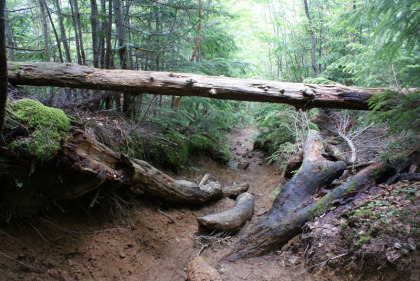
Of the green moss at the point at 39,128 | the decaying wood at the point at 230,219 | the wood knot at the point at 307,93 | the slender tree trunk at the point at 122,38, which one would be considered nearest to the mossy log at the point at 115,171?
the green moss at the point at 39,128

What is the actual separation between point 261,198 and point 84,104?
16.5ft

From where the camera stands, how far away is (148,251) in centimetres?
377

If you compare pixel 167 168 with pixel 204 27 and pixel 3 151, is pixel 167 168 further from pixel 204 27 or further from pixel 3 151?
pixel 204 27

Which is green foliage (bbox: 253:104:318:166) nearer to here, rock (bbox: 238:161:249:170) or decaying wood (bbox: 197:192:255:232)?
rock (bbox: 238:161:249:170)

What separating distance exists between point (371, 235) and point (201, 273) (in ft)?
7.03

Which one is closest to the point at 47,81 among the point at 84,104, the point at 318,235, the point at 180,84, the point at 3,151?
the point at 84,104

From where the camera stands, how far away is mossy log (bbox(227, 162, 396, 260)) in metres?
3.43

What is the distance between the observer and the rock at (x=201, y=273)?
306 cm

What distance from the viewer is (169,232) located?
4.32 meters

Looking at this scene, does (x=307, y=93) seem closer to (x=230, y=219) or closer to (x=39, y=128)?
(x=230, y=219)

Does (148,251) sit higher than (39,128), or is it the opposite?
(39,128)

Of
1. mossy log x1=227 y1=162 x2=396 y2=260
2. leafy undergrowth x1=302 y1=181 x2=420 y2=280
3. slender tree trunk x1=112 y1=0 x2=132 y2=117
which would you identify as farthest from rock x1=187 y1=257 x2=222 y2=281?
slender tree trunk x1=112 y1=0 x2=132 y2=117

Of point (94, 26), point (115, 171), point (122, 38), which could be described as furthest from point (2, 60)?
point (94, 26)

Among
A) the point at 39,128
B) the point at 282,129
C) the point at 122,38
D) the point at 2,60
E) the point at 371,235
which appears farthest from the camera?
the point at 282,129
